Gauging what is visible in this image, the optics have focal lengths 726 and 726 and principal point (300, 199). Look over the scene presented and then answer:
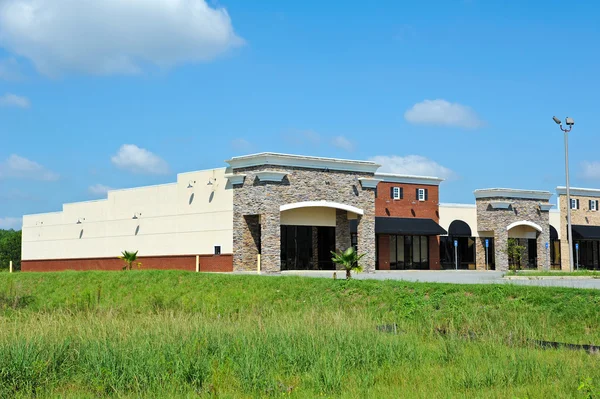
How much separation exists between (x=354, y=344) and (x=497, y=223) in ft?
140

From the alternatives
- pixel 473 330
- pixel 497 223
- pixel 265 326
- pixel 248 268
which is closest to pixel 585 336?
pixel 473 330

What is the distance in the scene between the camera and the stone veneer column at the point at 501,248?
5328 cm

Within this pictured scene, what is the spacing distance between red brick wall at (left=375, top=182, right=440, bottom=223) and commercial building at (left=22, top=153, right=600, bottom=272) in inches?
3.1

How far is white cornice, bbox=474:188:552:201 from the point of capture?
53.8 m

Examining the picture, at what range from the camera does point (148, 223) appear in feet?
154

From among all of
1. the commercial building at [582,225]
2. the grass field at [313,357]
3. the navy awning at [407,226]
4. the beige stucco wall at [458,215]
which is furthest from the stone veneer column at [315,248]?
the commercial building at [582,225]

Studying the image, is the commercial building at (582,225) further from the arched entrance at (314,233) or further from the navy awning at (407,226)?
the arched entrance at (314,233)

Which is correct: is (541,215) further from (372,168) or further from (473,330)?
(473,330)

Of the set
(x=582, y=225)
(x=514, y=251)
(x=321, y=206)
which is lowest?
(x=514, y=251)

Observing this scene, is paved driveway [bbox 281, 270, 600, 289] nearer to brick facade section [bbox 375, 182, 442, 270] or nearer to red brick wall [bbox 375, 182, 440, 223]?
brick facade section [bbox 375, 182, 442, 270]

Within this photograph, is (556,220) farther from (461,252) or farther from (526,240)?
(461,252)

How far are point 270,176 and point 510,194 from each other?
73.7 ft

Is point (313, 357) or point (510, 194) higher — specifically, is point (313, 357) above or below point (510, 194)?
below

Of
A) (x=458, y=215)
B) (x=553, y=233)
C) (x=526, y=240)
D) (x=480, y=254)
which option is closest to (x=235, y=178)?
(x=458, y=215)
